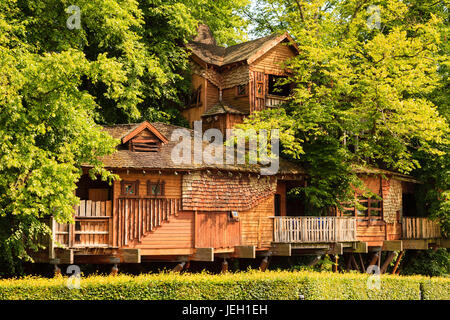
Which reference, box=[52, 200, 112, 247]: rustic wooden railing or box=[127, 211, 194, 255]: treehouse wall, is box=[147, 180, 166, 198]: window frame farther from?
box=[52, 200, 112, 247]: rustic wooden railing

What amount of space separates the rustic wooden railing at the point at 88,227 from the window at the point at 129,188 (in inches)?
30.1

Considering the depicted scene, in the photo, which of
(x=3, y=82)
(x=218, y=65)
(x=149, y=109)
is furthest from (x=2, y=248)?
(x=218, y=65)

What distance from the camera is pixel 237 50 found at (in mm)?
35719

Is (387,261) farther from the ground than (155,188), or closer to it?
closer to it

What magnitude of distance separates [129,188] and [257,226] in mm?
6441

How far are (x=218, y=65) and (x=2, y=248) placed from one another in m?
17.2

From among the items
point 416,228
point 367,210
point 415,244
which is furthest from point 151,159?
point 416,228

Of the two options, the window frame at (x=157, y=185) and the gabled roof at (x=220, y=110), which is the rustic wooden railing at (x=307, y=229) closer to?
the window frame at (x=157, y=185)

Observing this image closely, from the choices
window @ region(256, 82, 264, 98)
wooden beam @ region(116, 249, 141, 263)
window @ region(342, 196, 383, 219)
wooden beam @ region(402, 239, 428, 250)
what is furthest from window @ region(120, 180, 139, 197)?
wooden beam @ region(402, 239, 428, 250)

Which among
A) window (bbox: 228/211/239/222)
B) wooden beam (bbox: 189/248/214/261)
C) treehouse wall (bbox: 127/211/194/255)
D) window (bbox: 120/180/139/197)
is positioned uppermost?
window (bbox: 120/180/139/197)

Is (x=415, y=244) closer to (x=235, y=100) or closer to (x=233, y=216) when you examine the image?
(x=233, y=216)

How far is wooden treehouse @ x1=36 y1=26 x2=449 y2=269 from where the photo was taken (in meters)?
24.7

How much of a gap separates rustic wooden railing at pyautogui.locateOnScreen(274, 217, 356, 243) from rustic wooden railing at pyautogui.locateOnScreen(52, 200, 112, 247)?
802 cm
